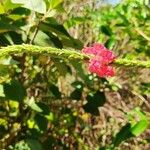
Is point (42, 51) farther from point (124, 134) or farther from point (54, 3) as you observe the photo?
point (124, 134)

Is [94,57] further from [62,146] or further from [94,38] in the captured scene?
[94,38]

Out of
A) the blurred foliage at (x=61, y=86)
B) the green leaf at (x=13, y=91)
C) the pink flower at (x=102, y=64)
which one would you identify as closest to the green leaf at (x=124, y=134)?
the blurred foliage at (x=61, y=86)

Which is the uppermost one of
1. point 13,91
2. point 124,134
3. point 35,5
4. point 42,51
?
point 42,51

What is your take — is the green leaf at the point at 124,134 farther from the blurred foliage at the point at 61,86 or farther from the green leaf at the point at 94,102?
the green leaf at the point at 94,102

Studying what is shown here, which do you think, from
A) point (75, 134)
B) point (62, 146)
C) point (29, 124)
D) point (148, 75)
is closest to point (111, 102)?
point (148, 75)

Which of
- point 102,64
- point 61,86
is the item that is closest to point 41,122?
point 61,86

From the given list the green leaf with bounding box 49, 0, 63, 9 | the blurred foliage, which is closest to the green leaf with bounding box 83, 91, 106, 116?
the blurred foliage

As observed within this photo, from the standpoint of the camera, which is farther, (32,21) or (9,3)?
(32,21)

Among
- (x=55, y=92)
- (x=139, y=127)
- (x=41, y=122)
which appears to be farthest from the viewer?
(x=55, y=92)
